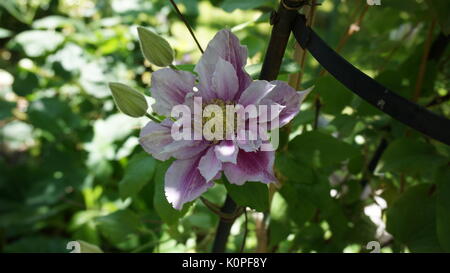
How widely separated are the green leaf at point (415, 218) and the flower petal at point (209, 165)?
0.89 feet

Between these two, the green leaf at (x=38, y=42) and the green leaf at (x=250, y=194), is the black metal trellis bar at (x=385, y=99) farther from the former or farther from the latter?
the green leaf at (x=38, y=42)

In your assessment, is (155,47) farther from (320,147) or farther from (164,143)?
(320,147)

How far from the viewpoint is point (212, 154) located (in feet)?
1.26

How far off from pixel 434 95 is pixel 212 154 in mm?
449

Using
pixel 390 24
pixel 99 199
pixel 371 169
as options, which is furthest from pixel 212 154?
Result: pixel 99 199

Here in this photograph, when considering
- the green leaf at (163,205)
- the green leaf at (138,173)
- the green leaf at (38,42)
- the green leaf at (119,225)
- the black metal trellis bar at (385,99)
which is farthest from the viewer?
the green leaf at (38,42)

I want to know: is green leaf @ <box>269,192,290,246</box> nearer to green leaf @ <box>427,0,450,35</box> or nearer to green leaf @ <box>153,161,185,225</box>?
green leaf @ <box>153,161,185,225</box>

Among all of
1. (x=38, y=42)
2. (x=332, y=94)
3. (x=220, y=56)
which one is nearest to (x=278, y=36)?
(x=220, y=56)

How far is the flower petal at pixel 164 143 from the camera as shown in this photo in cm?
39

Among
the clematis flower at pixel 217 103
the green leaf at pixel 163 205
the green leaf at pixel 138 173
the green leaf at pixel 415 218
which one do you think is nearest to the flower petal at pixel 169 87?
the clematis flower at pixel 217 103

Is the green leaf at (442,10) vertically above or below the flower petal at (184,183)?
above

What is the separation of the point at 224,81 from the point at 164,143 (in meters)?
0.08

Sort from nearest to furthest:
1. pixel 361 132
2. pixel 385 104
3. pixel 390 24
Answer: pixel 385 104
pixel 361 132
pixel 390 24
